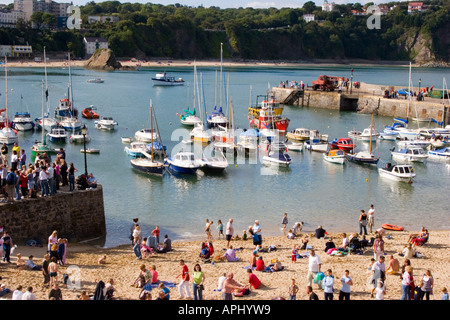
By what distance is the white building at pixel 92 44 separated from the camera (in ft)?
554

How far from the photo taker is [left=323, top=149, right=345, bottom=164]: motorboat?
37812 mm

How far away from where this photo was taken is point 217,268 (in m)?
16.8

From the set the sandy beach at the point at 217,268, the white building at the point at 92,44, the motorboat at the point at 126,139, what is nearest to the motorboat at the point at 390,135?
the motorboat at the point at 126,139

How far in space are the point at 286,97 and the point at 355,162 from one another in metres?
37.0

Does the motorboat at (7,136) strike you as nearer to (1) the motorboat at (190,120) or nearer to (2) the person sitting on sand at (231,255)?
(1) the motorboat at (190,120)

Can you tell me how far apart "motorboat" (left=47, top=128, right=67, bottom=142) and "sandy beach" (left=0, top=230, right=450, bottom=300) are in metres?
25.1

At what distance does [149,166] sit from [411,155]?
57.8ft

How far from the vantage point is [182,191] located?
30.2 meters

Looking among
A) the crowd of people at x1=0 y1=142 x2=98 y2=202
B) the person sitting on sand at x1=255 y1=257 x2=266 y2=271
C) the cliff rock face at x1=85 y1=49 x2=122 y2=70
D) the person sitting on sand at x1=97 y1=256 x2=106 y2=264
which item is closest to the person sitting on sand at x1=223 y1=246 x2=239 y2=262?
the person sitting on sand at x1=255 y1=257 x2=266 y2=271

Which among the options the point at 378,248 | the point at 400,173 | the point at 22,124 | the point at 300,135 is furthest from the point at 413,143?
the point at 22,124

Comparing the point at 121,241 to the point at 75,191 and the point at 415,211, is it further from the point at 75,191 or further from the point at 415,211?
the point at 415,211

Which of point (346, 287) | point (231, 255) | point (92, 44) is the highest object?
point (92, 44)

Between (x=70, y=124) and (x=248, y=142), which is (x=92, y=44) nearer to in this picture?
(x=70, y=124)

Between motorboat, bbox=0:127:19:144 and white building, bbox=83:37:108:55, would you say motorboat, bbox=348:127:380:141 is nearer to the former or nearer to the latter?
motorboat, bbox=0:127:19:144
